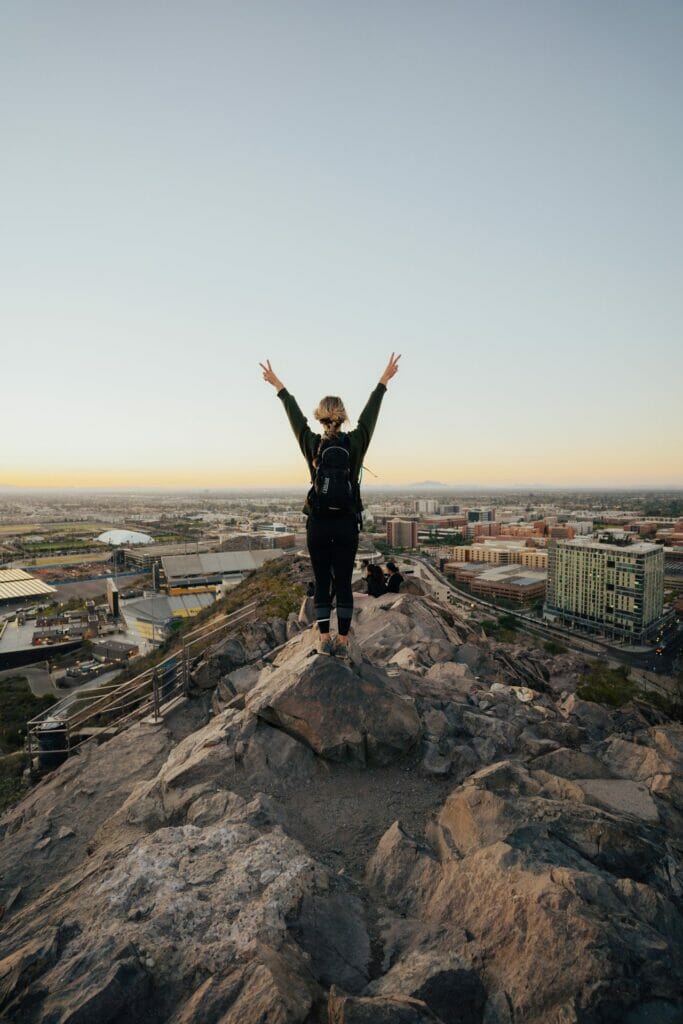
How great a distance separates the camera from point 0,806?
21.8 feet

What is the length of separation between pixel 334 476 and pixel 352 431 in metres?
0.41

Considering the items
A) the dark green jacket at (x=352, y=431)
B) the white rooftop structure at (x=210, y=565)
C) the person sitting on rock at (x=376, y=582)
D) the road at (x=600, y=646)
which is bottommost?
the road at (x=600, y=646)

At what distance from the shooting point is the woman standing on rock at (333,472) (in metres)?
3.66

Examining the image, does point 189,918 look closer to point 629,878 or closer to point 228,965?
point 228,965

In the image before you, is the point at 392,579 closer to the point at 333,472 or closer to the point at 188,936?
the point at 333,472

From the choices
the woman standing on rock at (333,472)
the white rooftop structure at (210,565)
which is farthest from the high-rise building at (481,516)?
the woman standing on rock at (333,472)

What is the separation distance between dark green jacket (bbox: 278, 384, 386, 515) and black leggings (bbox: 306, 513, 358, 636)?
0.45ft

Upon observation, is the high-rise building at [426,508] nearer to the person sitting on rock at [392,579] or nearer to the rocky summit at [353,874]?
the person sitting on rock at [392,579]

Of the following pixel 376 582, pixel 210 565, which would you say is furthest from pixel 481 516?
pixel 376 582

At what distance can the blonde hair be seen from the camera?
382 cm

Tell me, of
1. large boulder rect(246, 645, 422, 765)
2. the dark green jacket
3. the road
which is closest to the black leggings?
the dark green jacket

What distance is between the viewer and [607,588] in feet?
142

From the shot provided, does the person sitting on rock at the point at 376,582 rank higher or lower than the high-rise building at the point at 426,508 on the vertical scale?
higher

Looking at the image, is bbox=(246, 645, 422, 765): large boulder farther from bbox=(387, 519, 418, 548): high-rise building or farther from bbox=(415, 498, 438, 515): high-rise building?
bbox=(415, 498, 438, 515): high-rise building
